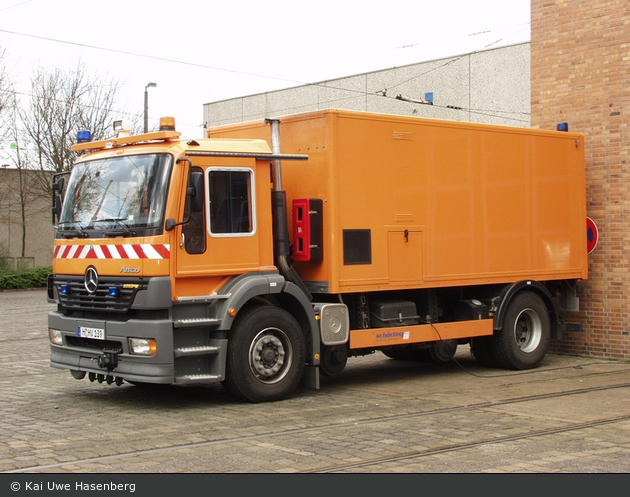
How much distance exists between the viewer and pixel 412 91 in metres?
34.5

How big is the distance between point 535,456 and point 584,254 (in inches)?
268

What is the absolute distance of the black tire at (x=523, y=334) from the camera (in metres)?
12.3

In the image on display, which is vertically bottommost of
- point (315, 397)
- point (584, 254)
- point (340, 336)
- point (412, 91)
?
point (315, 397)

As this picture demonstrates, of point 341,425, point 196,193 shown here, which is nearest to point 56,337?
point 196,193

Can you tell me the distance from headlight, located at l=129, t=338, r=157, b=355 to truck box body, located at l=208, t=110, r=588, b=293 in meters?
2.25

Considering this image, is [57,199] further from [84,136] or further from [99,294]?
[99,294]

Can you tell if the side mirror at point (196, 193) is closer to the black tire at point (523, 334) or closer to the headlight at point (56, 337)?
the headlight at point (56, 337)

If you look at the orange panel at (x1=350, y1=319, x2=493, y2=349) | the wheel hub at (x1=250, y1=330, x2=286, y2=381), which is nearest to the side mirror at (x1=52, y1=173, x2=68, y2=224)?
the wheel hub at (x1=250, y1=330, x2=286, y2=381)

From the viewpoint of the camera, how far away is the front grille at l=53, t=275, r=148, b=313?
9047mm

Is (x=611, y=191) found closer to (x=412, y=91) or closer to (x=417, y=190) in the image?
(x=417, y=190)

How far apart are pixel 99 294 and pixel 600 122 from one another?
8288 millimetres

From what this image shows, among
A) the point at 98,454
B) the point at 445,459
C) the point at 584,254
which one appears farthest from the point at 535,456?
the point at 584,254

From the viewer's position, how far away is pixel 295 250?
10.2m

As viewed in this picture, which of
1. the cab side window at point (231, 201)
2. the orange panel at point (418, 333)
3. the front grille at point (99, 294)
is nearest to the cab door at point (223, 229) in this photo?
the cab side window at point (231, 201)
